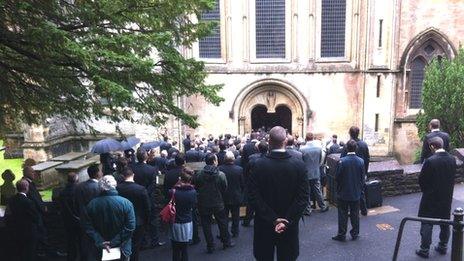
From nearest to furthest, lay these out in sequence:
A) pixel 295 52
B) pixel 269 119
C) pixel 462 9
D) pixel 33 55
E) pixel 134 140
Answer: pixel 33 55, pixel 134 140, pixel 462 9, pixel 295 52, pixel 269 119

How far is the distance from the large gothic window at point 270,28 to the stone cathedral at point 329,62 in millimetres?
50

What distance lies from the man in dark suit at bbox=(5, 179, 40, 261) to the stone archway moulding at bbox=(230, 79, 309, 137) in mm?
15691

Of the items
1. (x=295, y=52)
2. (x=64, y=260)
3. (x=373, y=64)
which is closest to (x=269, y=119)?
(x=295, y=52)

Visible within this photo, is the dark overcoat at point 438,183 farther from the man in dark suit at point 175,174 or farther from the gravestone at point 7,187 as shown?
the gravestone at point 7,187

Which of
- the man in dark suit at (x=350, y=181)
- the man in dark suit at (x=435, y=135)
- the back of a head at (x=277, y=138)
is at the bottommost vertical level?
the man in dark suit at (x=350, y=181)

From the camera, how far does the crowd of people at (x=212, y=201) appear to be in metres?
4.66

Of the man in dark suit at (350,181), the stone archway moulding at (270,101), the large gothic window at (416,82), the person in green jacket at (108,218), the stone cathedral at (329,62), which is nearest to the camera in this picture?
the person in green jacket at (108,218)

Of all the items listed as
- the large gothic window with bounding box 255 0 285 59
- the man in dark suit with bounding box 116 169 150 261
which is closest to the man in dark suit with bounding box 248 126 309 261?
the man in dark suit with bounding box 116 169 150 261

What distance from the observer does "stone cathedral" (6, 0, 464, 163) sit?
20484 mm

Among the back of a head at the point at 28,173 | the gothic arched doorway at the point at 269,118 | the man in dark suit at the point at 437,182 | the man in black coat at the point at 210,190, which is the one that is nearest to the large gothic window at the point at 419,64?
the gothic arched doorway at the point at 269,118

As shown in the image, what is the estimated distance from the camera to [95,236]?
5.20m

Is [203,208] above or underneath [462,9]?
underneath

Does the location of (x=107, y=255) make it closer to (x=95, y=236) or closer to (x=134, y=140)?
(x=95, y=236)

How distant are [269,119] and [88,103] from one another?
17013 mm
